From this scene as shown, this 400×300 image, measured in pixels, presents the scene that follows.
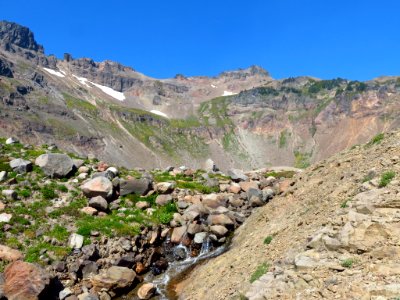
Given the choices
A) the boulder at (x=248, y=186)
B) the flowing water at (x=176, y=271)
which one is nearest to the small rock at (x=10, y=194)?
the flowing water at (x=176, y=271)

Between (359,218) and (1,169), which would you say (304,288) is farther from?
(1,169)

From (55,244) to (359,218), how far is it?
20.9 meters

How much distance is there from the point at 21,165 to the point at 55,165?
3077 mm

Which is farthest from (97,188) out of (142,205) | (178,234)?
(178,234)

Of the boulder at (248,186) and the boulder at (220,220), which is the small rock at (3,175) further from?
the boulder at (248,186)

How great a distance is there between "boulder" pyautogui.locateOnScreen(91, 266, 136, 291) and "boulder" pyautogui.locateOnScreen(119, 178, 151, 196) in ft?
37.3

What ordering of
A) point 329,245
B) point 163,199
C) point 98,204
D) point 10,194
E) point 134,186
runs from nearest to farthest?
point 329,245 → point 10,194 → point 98,204 → point 163,199 → point 134,186

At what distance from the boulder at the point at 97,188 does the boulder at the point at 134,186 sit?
1.68 m

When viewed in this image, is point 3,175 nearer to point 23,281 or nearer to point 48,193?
point 48,193

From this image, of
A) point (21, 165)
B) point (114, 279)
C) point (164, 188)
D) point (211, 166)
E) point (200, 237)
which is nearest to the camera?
point (114, 279)

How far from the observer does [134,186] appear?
3750 centimetres

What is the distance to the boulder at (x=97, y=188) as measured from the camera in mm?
34469

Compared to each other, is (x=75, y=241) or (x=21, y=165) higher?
(x=21, y=165)

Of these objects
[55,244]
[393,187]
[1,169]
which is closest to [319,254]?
[393,187]
